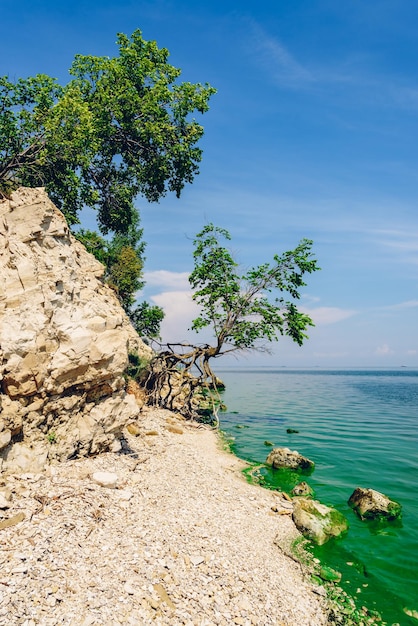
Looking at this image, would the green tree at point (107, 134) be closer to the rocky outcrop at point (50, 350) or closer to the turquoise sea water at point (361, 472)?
the rocky outcrop at point (50, 350)

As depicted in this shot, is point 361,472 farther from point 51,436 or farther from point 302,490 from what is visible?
point 51,436

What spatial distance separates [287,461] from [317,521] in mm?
6285

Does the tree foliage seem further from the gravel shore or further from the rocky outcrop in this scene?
the gravel shore

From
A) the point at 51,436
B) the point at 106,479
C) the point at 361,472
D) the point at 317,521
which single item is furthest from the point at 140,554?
the point at 361,472

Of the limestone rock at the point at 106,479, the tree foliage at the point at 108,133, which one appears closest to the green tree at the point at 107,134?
the tree foliage at the point at 108,133

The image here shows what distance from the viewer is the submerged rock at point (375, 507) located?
12930 millimetres

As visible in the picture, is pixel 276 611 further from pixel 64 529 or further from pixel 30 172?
pixel 30 172

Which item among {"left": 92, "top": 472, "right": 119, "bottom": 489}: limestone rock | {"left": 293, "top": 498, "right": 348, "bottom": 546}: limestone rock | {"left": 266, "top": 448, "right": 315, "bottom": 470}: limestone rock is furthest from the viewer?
{"left": 266, "top": 448, "right": 315, "bottom": 470}: limestone rock

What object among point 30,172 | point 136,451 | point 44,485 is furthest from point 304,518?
point 30,172

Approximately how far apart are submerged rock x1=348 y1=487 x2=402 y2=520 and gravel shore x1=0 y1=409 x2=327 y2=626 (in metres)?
3.03

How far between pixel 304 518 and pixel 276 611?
4283mm

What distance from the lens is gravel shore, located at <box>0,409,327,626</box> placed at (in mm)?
6441

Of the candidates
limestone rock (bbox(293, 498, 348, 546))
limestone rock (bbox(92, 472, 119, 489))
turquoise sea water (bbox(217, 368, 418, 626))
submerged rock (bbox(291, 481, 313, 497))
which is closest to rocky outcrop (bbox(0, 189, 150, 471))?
limestone rock (bbox(92, 472, 119, 489))

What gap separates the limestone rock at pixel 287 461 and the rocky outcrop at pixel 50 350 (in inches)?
331
